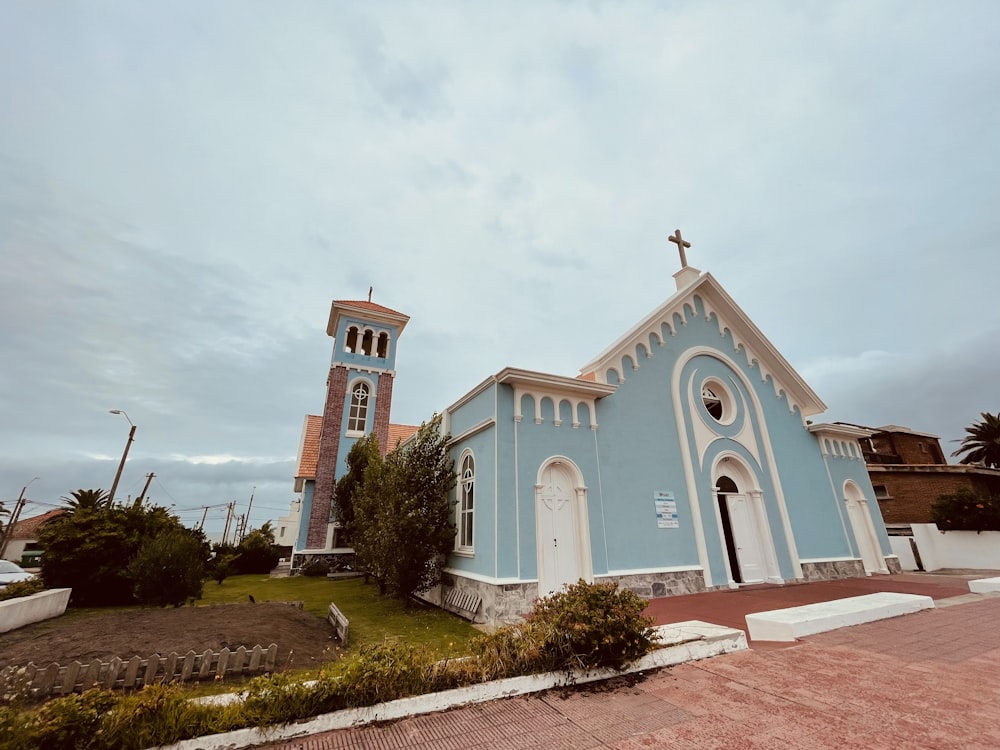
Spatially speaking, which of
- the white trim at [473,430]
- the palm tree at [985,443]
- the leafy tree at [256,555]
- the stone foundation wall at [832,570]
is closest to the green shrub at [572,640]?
the white trim at [473,430]

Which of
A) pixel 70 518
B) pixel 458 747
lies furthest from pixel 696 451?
pixel 70 518

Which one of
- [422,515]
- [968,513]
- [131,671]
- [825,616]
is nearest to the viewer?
[131,671]

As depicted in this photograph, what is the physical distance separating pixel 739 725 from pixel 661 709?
0.72 meters

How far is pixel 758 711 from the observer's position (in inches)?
163

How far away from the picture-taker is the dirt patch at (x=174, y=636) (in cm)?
653

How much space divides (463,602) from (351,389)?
15650 mm

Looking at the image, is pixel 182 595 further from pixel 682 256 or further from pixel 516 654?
pixel 682 256

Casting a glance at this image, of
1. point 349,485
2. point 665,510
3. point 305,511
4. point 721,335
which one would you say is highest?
point 721,335

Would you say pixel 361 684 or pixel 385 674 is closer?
pixel 361 684

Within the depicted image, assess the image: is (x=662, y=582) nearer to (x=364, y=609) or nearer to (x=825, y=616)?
(x=825, y=616)

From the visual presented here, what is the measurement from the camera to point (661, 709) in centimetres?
432

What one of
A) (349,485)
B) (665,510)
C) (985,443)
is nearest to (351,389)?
(349,485)

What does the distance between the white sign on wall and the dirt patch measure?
28.1ft

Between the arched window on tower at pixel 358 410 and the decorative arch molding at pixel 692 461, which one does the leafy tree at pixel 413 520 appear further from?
the arched window on tower at pixel 358 410
